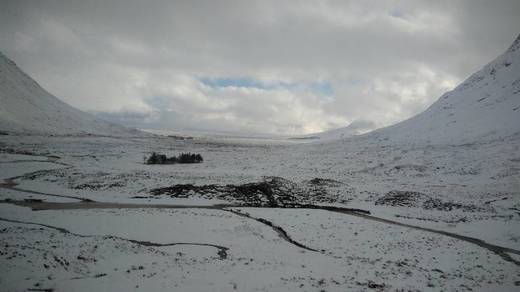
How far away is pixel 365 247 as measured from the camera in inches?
773

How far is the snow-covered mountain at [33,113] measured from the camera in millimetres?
119637

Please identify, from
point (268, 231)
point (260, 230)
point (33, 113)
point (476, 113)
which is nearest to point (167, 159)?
point (260, 230)

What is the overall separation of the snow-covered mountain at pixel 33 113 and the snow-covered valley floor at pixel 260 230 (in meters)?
90.9

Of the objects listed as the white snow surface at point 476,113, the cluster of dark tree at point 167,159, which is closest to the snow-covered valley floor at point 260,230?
the cluster of dark tree at point 167,159

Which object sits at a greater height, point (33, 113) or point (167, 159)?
point (33, 113)

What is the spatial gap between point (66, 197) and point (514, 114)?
76.0 meters

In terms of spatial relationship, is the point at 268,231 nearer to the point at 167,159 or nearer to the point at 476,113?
the point at 167,159

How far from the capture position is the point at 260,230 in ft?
73.3

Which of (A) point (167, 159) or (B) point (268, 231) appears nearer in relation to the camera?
(B) point (268, 231)

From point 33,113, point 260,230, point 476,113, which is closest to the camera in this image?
point 260,230

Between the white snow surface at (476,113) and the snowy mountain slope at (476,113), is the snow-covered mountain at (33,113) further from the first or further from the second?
the snowy mountain slope at (476,113)

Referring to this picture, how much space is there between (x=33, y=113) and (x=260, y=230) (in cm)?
15275

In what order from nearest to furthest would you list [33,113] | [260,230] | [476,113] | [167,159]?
1. [260,230]
2. [167,159]
3. [476,113]
4. [33,113]

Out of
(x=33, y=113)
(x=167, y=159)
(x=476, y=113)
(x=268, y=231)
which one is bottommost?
(x=268, y=231)
